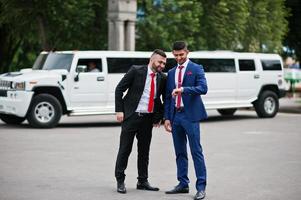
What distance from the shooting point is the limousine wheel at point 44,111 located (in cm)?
1848

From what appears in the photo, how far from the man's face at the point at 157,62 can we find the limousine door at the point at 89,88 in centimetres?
994

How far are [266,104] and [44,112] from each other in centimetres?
777

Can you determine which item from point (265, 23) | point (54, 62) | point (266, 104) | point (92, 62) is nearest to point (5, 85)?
point (54, 62)

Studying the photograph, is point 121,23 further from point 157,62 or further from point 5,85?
point 157,62

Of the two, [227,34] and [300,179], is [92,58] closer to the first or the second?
[300,179]

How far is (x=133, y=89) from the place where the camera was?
9312mm

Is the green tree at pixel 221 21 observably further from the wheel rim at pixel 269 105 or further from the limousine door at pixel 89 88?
the limousine door at pixel 89 88

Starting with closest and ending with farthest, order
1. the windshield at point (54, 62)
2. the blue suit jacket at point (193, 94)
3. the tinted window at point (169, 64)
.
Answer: the blue suit jacket at point (193, 94), the windshield at point (54, 62), the tinted window at point (169, 64)

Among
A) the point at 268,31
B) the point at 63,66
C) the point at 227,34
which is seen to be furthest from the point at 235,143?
the point at 268,31

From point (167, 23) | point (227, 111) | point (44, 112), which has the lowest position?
point (227, 111)

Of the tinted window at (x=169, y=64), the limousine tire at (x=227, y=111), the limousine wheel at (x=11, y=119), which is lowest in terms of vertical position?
the limousine tire at (x=227, y=111)

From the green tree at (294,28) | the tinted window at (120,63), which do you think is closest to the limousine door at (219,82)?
the tinted window at (120,63)

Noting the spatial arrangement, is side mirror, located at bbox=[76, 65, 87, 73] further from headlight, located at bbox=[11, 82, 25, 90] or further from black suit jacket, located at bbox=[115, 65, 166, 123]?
black suit jacket, located at bbox=[115, 65, 166, 123]

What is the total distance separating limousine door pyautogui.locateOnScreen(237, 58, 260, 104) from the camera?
2245cm
